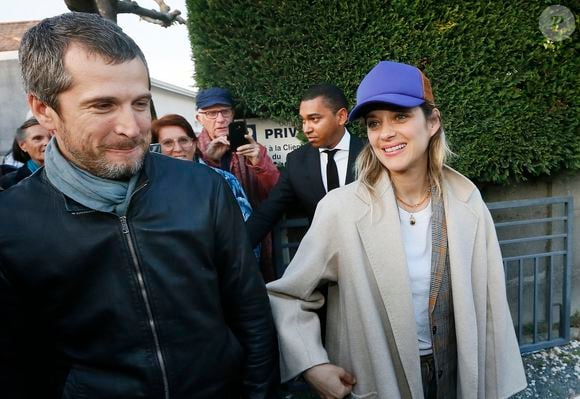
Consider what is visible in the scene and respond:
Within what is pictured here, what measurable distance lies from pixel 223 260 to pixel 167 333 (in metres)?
0.29

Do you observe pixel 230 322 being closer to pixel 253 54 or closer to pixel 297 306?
pixel 297 306

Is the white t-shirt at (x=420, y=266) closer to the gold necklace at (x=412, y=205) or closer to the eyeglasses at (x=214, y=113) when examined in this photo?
the gold necklace at (x=412, y=205)

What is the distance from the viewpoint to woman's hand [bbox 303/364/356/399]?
1.49 m

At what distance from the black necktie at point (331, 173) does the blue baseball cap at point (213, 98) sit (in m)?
0.93

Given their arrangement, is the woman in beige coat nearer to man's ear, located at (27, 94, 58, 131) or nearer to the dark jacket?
man's ear, located at (27, 94, 58, 131)

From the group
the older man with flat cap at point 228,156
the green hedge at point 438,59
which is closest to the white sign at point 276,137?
the green hedge at point 438,59

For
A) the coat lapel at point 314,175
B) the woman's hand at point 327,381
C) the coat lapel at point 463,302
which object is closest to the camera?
the woman's hand at point 327,381

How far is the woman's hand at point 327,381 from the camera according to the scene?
1.49m

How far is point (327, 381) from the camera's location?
58.6 inches

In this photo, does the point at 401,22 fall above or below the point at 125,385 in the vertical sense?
above

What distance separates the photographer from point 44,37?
1.15 metres

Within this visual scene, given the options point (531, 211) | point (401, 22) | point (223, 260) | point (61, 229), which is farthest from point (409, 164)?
point (531, 211)

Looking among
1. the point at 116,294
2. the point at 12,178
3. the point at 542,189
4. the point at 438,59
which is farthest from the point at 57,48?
the point at 542,189

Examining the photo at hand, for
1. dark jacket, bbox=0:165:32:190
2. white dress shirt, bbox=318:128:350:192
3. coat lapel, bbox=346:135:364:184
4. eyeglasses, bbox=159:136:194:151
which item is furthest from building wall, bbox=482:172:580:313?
dark jacket, bbox=0:165:32:190
